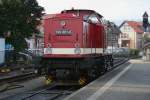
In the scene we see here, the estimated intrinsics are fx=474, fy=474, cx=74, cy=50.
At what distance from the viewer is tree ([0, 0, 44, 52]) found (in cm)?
3556

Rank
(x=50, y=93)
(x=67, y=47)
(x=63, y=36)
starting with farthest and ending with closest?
1. (x=63, y=36)
2. (x=67, y=47)
3. (x=50, y=93)

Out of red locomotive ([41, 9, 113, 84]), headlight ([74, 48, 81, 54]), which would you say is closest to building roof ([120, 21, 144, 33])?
red locomotive ([41, 9, 113, 84])

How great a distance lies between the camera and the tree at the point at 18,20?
3556 centimetres

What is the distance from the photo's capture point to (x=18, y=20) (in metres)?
36.5

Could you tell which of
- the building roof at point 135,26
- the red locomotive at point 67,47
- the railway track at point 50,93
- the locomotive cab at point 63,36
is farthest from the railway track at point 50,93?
the building roof at point 135,26

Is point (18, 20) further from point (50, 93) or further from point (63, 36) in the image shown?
point (50, 93)

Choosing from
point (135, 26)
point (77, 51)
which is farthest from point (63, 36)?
point (135, 26)

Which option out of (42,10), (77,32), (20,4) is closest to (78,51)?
(77,32)

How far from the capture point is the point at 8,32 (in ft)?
120

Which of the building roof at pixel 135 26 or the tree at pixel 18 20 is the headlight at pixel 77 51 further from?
the building roof at pixel 135 26

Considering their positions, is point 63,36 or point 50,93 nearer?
point 50,93

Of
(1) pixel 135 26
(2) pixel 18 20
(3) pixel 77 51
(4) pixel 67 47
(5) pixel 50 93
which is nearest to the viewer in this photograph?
(5) pixel 50 93

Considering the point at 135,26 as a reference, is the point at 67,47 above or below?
below

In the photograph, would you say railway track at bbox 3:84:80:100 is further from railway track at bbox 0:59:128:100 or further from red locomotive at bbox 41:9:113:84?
red locomotive at bbox 41:9:113:84
